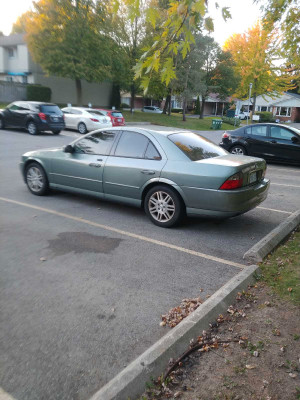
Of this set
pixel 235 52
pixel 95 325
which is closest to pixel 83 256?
pixel 95 325

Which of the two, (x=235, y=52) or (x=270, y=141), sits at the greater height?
(x=235, y=52)

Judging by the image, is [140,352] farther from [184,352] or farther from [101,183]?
[101,183]

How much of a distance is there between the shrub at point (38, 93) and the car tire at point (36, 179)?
28221 millimetres

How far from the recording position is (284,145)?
519 inches

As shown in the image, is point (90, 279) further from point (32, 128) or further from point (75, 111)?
point (75, 111)

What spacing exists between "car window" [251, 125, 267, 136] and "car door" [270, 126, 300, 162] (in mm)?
259

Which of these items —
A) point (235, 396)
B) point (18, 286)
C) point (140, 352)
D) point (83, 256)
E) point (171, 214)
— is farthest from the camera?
point (171, 214)

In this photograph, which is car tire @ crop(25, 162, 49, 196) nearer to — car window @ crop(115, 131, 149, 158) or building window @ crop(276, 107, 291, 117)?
car window @ crop(115, 131, 149, 158)

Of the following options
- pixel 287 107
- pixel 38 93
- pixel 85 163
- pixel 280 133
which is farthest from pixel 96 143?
pixel 287 107

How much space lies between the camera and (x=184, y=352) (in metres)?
2.76

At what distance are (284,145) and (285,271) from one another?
1000 centimetres

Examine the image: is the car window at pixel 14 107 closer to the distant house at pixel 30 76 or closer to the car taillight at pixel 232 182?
the car taillight at pixel 232 182

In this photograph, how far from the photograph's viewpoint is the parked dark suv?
18.5 meters

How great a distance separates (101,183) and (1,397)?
4370 millimetres
